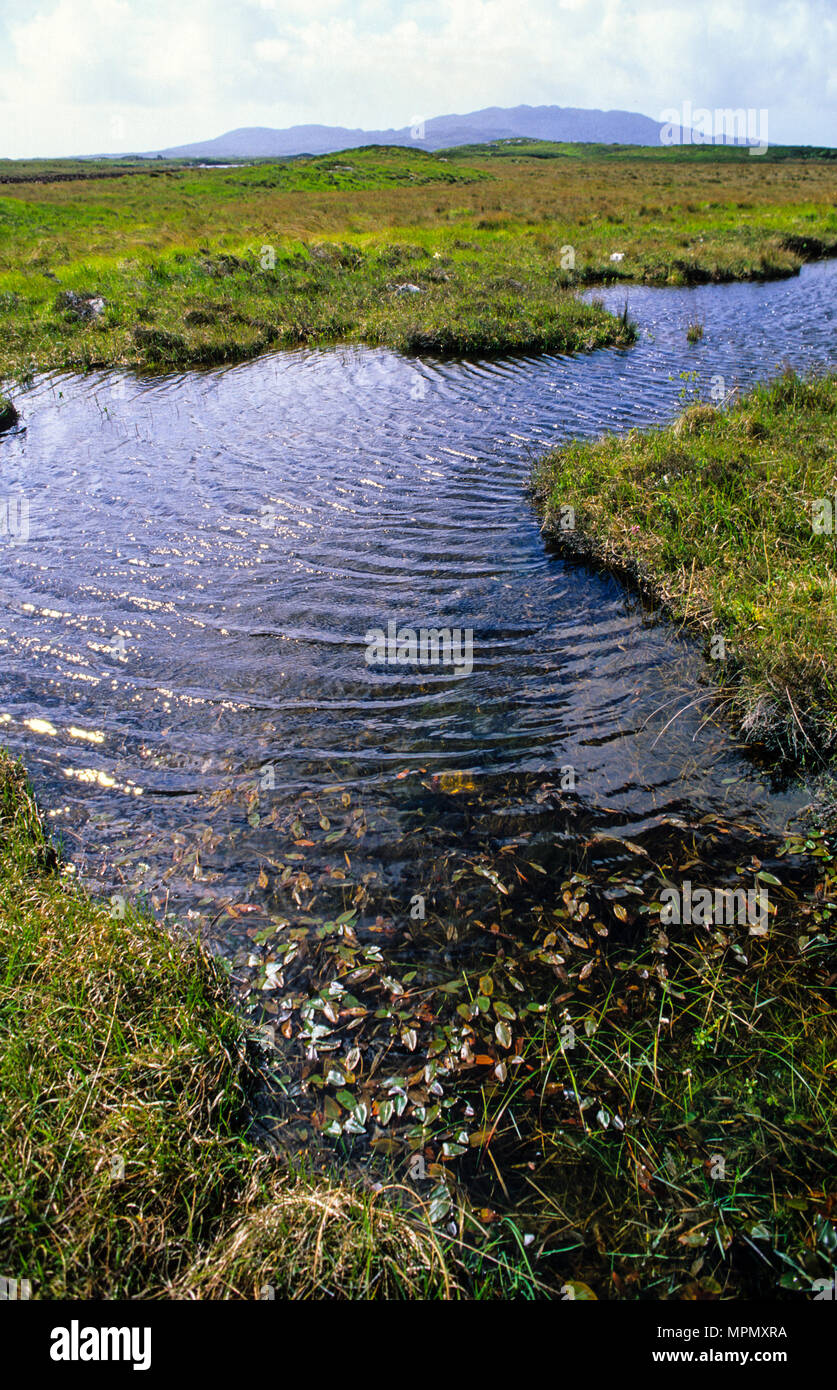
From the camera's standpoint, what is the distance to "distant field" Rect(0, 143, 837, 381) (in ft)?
76.2

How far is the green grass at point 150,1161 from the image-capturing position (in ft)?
10.1

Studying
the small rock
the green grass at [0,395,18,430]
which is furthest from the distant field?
the green grass at [0,395,18,430]

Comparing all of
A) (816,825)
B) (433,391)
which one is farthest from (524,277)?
(816,825)

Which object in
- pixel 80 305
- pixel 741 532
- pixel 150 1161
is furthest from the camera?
pixel 80 305

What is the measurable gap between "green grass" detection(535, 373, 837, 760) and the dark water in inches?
20.3

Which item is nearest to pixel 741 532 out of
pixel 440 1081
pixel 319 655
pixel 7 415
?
pixel 319 655

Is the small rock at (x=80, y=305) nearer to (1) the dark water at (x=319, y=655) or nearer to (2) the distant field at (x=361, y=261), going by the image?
(2) the distant field at (x=361, y=261)

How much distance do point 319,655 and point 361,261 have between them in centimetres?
3241

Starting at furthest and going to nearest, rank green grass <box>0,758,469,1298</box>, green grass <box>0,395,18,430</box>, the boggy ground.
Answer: green grass <box>0,395,18,430</box>
the boggy ground
green grass <box>0,758,469,1298</box>

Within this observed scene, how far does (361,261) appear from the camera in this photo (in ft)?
109

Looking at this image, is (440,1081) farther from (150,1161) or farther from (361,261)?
(361,261)

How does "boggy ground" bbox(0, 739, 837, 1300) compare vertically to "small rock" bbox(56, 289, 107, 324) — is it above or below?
below

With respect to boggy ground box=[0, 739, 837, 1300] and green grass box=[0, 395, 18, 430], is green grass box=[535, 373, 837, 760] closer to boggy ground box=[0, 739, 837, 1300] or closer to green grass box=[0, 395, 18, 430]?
boggy ground box=[0, 739, 837, 1300]
